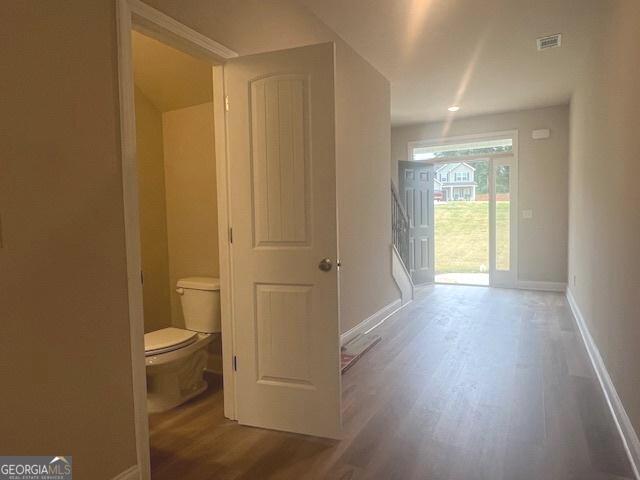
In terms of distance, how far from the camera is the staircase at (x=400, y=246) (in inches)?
194

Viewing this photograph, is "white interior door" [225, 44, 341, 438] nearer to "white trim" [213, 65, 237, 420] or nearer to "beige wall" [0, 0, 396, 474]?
"white trim" [213, 65, 237, 420]

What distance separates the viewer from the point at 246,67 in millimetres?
2189

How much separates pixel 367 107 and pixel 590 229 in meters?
2.27

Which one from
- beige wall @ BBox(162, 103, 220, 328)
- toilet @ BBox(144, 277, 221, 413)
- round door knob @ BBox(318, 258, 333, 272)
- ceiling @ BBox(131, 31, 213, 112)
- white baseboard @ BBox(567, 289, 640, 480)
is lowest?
white baseboard @ BBox(567, 289, 640, 480)

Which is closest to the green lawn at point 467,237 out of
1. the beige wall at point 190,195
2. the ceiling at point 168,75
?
the beige wall at point 190,195

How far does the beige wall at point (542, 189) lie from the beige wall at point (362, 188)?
2.71 metres

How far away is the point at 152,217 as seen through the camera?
3121mm

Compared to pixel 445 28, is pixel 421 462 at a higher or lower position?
lower

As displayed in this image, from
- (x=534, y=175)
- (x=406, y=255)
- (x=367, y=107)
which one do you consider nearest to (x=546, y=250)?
(x=534, y=175)

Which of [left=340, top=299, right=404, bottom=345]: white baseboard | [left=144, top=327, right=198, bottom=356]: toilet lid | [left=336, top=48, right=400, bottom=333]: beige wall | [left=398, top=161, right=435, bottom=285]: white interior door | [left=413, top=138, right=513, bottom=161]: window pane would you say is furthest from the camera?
[left=398, top=161, right=435, bottom=285]: white interior door

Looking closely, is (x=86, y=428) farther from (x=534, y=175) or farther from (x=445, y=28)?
(x=534, y=175)

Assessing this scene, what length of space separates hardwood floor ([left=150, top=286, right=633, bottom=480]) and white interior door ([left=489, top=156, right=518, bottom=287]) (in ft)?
9.57

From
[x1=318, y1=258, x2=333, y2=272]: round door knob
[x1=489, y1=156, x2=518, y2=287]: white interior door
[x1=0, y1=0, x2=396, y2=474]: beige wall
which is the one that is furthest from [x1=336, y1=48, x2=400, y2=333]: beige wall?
[x1=489, y1=156, x2=518, y2=287]: white interior door

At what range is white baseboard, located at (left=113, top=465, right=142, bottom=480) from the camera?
65.1 inches
